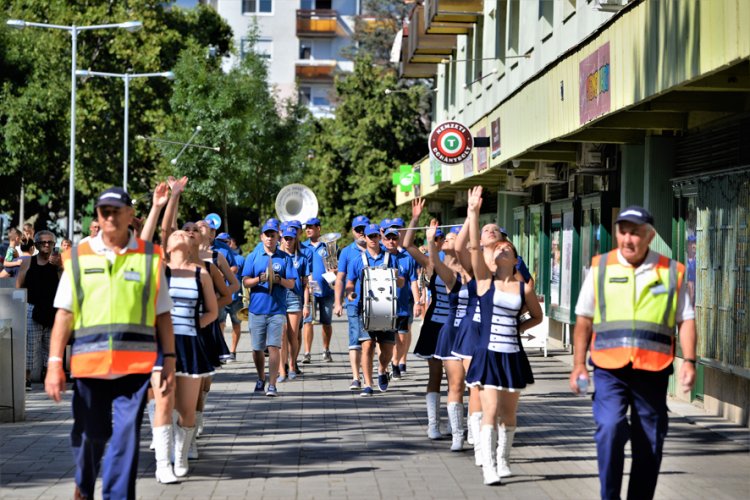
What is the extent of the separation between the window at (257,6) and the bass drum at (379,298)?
76.2 meters

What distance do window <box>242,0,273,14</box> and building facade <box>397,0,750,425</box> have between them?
6484 centimetres

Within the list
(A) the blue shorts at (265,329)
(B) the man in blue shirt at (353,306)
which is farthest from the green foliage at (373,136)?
(A) the blue shorts at (265,329)

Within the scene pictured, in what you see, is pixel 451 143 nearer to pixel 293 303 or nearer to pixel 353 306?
pixel 293 303

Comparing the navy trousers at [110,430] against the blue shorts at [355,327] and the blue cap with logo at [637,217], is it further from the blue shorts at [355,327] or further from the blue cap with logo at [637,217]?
the blue shorts at [355,327]

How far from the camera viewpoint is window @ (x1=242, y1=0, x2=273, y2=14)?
90125 mm

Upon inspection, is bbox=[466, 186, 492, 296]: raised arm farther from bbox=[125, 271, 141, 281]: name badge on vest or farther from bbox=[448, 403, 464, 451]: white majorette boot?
bbox=[125, 271, 141, 281]: name badge on vest

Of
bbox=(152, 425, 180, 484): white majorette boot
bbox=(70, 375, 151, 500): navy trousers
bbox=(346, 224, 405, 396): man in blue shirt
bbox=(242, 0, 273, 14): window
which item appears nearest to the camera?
bbox=(70, 375, 151, 500): navy trousers

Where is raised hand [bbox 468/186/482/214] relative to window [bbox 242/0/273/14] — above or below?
below

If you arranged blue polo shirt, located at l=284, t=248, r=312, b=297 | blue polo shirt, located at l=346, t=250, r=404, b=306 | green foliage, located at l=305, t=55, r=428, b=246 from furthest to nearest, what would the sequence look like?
green foliage, located at l=305, t=55, r=428, b=246, blue polo shirt, located at l=284, t=248, r=312, b=297, blue polo shirt, located at l=346, t=250, r=404, b=306

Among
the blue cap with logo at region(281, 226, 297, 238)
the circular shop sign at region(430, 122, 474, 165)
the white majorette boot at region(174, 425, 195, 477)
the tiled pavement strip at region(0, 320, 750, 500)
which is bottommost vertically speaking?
the tiled pavement strip at region(0, 320, 750, 500)

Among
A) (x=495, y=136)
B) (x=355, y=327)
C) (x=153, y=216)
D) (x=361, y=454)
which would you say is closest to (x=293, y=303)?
(x=355, y=327)

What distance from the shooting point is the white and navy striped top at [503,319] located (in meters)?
9.63

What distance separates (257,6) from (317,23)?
3.98 m

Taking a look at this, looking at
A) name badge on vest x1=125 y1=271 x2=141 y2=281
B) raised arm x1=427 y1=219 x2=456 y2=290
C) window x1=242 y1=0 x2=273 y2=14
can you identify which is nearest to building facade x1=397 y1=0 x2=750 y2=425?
raised arm x1=427 y1=219 x2=456 y2=290
